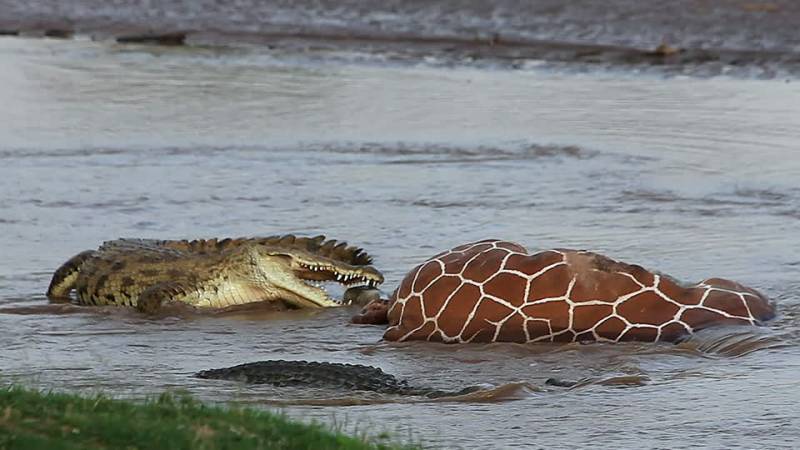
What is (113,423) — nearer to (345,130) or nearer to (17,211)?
(17,211)

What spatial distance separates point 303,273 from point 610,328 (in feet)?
6.65

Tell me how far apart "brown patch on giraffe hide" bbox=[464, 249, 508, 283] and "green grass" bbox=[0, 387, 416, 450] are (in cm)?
292

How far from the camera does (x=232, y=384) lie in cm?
838

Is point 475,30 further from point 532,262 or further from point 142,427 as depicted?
point 142,427

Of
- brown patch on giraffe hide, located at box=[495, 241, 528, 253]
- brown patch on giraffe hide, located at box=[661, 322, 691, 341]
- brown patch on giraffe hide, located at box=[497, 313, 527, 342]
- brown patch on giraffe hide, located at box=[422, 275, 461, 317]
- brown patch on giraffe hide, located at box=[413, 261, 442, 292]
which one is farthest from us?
brown patch on giraffe hide, located at box=[495, 241, 528, 253]

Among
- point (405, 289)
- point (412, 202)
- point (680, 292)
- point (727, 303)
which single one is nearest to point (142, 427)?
point (405, 289)

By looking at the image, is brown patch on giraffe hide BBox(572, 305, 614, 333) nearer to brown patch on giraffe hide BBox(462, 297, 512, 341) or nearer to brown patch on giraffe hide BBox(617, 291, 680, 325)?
brown patch on giraffe hide BBox(617, 291, 680, 325)

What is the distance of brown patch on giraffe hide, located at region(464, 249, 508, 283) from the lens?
9734mm

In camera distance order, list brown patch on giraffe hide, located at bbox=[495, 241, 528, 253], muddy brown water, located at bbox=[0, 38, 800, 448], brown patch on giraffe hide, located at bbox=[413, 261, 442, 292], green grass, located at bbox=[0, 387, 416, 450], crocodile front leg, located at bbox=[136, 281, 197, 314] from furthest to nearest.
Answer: crocodile front leg, located at bbox=[136, 281, 197, 314], brown patch on giraffe hide, located at bbox=[495, 241, 528, 253], brown patch on giraffe hide, located at bbox=[413, 261, 442, 292], muddy brown water, located at bbox=[0, 38, 800, 448], green grass, located at bbox=[0, 387, 416, 450]

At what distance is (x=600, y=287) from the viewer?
31.4 ft

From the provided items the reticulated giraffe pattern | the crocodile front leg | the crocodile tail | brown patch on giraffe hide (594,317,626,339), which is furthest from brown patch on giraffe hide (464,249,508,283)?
the crocodile tail

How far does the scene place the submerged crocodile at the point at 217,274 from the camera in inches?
415

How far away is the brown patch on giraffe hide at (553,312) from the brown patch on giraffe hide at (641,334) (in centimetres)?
32

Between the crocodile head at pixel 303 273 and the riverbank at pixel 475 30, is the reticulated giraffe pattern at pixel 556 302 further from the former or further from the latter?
the riverbank at pixel 475 30
